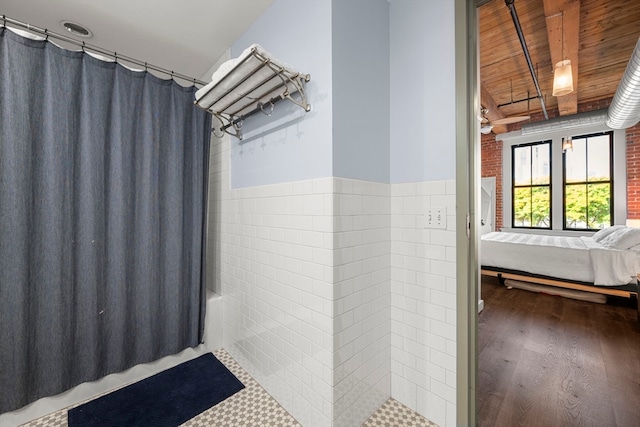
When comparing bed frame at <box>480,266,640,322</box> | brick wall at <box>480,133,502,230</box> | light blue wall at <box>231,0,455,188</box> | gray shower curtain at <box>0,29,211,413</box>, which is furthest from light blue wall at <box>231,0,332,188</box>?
brick wall at <box>480,133,502,230</box>

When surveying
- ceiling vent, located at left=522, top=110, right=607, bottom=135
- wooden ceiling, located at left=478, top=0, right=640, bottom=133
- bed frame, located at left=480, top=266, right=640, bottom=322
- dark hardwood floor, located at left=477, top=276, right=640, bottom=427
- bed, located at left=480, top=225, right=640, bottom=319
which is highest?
wooden ceiling, located at left=478, top=0, right=640, bottom=133

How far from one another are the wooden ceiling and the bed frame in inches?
89.8

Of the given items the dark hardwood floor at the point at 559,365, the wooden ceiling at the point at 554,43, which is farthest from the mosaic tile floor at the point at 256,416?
the wooden ceiling at the point at 554,43

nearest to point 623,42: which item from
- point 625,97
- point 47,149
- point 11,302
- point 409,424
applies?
point 625,97

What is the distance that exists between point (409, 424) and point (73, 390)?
186 centimetres

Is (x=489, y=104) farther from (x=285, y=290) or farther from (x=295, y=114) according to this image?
(x=285, y=290)

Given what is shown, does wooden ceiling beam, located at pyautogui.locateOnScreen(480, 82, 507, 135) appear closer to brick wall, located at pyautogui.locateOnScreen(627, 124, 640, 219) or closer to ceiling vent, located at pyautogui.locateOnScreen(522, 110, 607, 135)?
ceiling vent, located at pyautogui.locateOnScreen(522, 110, 607, 135)

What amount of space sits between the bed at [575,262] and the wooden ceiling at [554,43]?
6.38ft

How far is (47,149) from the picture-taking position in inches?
56.5

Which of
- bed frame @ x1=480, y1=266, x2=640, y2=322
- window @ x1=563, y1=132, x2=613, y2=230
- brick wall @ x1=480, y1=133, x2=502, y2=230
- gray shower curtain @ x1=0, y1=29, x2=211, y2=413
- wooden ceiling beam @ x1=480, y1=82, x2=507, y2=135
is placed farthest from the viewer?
brick wall @ x1=480, y1=133, x2=502, y2=230

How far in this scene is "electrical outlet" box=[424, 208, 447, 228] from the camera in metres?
1.32

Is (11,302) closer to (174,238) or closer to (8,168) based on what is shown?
(8,168)

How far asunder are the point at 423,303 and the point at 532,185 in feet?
17.9

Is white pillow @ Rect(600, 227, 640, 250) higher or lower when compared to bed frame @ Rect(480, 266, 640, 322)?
higher
